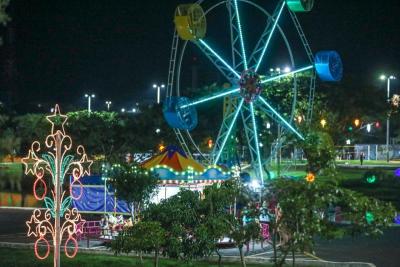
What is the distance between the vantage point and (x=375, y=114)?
6331 centimetres

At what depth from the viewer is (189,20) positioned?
1009 inches

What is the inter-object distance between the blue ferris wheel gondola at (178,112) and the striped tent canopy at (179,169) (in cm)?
253

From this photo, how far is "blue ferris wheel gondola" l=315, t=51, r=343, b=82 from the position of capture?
27453mm

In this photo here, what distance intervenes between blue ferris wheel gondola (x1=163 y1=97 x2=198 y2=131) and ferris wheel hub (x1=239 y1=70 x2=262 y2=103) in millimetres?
2186

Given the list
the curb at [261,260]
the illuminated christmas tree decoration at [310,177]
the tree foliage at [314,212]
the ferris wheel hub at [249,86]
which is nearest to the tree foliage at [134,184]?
the curb at [261,260]

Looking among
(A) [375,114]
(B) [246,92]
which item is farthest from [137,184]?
(A) [375,114]

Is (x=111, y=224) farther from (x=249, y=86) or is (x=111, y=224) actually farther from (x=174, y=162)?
(x=249, y=86)

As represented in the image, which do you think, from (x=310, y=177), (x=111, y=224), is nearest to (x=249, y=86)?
(x=111, y=224)

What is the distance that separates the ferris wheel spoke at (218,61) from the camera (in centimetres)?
2784

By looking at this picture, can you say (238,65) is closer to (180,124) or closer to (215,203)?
(180,124)

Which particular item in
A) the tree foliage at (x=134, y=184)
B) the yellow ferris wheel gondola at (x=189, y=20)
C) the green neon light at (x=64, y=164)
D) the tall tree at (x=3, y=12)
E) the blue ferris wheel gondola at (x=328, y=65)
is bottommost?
the tree foliage at (x=134, y=184)

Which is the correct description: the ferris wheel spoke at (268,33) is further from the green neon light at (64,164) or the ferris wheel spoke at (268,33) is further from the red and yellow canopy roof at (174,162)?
the green neon light at (64,164)

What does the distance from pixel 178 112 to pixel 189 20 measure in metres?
3.75

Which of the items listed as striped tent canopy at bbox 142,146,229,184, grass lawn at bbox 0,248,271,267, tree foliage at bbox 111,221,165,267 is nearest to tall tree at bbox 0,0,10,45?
tree foliage at bbox 111,221,165,267
